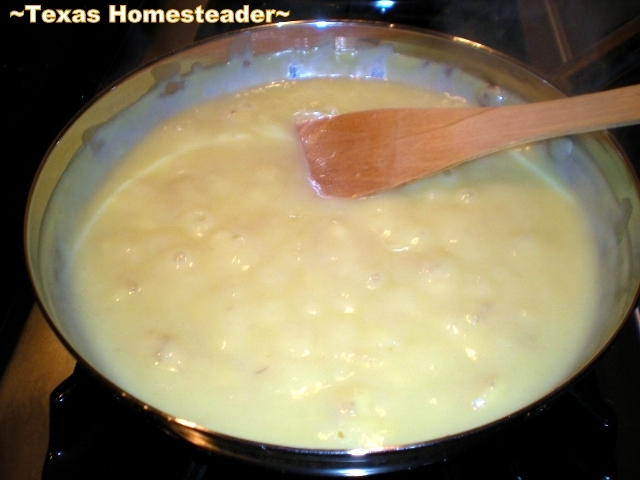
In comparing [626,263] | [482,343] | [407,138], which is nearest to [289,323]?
[482,343]

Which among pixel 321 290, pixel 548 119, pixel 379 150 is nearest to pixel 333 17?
pixel 379 150

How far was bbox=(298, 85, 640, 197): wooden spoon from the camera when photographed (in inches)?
37.4

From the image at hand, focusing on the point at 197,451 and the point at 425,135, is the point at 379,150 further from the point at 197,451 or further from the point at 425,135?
the point at 197,451

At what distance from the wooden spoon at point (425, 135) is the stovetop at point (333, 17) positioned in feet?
0.54

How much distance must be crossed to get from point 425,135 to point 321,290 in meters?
0.34

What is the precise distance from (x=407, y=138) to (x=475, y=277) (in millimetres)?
279

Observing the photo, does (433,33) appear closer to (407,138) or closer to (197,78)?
(407,138)

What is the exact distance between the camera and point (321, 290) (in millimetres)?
914

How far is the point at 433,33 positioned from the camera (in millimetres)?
1171

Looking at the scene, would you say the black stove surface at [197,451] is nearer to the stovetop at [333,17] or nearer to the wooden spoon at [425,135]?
the stovetop at [333,17]

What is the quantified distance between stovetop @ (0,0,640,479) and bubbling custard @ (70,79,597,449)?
0.06 metres

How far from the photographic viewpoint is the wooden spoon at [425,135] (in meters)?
0.95

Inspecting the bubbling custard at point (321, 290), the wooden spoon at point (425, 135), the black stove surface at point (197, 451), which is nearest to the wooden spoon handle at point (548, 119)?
the wooden spoon at point (425, 135)

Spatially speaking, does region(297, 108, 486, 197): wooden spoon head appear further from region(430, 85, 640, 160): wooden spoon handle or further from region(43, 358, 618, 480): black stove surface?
region(43, 358, 618, 480): black stove surface
